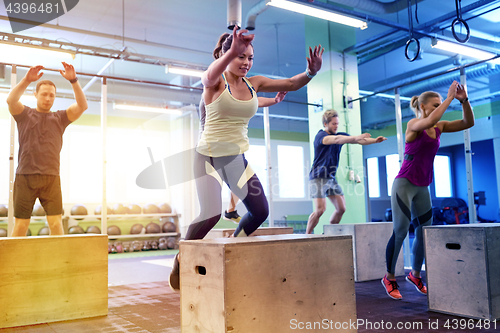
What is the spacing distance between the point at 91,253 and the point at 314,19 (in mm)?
6324

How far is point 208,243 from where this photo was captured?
72.6 inches

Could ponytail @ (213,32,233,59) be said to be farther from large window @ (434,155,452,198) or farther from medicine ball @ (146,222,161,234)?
large window @ (434,155,452,198)

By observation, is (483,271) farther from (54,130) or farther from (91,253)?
(54,130)

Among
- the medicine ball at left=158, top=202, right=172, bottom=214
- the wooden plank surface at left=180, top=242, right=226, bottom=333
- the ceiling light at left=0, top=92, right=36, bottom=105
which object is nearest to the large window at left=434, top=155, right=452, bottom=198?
the medicine ball at left=158, top=202, right=172, bottom=214

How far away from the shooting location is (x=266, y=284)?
5.87 ft

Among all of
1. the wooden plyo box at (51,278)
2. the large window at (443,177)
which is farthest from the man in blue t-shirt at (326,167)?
the large window at (443,177)

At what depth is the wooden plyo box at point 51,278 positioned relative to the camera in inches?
109

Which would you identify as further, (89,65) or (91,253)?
(89,65)

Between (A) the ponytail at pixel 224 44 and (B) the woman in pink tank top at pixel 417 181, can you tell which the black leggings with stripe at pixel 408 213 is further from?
(A) the ponytail at pixel 224 44

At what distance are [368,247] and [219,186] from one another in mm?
2760

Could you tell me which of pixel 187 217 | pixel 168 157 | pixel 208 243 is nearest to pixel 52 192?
pixel 208 243

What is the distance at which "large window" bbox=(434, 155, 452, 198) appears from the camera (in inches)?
590

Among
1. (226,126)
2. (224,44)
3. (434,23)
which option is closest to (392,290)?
(226,126)

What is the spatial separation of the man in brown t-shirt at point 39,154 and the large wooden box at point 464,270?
115 inches
